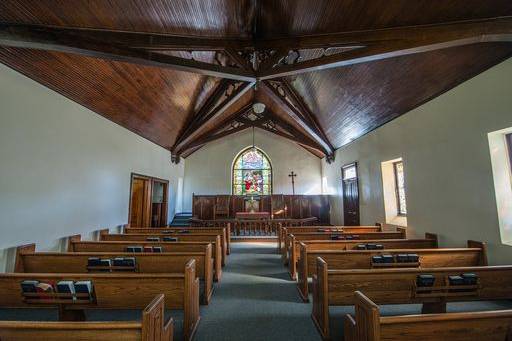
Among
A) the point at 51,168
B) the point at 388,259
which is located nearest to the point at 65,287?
the point at 51,168

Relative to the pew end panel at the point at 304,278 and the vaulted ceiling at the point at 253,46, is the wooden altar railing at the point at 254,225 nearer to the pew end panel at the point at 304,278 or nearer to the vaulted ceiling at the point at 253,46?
the vaulted ceiling at the point at 253,46

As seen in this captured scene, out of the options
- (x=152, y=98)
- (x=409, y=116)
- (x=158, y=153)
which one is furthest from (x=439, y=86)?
(x=158, y=153)

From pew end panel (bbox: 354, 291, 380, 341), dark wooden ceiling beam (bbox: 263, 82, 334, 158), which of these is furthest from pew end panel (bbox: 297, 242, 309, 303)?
dark wooden ceiling beam (bbox: 263, 82, 334, 158)

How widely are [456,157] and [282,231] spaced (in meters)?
3.00

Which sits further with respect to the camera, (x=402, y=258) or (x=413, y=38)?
(x=413, y=38)

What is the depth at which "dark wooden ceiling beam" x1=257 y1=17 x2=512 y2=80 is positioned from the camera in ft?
8.19

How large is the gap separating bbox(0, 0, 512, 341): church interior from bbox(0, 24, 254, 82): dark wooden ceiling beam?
18mm

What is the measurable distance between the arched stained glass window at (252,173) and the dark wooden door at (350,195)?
3.21 metres

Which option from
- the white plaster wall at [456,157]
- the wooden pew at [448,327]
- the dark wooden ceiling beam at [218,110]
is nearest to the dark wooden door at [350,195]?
the white plaster wall at [456,157]

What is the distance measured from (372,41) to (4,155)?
14.6 ft

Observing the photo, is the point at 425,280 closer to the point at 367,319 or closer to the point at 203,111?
the point at 367,319

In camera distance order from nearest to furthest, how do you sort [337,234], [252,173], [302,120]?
[337,234], [302,120], [252,173]

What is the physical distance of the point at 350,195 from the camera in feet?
22.3

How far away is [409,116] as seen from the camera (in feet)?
14.1
